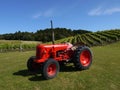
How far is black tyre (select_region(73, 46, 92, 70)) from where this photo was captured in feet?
42.8

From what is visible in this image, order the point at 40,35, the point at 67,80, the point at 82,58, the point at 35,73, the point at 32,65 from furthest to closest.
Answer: the point at 40,35 → the point at 82,58 → the point at 32,65 → the point at 35,73 → the point at 67,80

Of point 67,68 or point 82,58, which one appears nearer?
point 82,58

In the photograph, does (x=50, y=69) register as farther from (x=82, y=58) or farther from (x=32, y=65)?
(x=82, y=58)

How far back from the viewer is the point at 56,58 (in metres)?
12.9

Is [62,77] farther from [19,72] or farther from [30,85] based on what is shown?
[19,72]

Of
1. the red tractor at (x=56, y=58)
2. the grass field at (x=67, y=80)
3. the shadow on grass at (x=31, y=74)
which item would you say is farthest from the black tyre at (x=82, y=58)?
the shadow on grass at (x=31, y=74)

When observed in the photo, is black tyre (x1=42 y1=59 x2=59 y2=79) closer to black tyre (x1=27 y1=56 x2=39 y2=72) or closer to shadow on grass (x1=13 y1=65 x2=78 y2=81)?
shadow on grass (x1=13 y1=65 x2=78 y2=81)

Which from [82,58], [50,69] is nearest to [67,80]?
[50,69]

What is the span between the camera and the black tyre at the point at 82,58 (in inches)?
513

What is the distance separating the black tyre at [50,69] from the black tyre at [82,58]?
55.2 inches

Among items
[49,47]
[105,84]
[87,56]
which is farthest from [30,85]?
[87,56]

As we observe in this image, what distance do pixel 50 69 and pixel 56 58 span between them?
1080 mm

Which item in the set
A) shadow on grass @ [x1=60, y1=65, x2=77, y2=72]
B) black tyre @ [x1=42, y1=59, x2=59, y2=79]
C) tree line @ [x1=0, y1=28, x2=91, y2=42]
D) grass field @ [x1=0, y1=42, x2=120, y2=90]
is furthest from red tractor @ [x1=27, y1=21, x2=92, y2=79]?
tree line @ [x1=0, y1=28, x2=91, y2=42]

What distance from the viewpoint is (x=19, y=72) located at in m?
13.6
